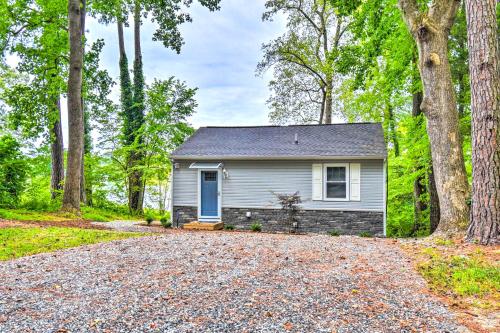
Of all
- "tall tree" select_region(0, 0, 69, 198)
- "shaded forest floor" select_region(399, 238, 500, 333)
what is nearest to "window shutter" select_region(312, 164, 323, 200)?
"shaded forest floor" select_region(399, 238, 500, 333)

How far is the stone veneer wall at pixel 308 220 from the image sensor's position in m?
10.6

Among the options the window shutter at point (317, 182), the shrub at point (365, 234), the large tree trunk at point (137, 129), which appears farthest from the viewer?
the large tree trunk at point (137, 129)

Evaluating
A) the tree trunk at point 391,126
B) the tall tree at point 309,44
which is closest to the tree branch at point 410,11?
the tree trunk at point 391,126

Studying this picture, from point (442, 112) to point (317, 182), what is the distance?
178 inches

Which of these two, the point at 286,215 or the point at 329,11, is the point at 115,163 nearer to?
the point at 286,215

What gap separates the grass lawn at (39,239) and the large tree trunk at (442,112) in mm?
6286

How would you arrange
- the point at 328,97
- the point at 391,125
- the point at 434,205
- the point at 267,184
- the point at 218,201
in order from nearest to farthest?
the point at 434,205
the point at 267,184
the point at 218,201
the point at 391,125
the point at 328,97

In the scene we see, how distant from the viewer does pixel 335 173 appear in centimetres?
1109

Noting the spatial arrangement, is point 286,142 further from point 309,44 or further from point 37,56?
point 37,56

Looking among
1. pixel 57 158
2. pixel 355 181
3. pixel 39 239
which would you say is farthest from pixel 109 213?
pixel 355 181

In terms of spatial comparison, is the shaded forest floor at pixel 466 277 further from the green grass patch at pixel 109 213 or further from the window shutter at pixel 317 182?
the green grass patch at pixel 109 213

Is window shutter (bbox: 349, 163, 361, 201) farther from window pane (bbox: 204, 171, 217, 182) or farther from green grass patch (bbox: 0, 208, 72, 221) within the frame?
green grass patch (bbox: 0, 208, 72, 221)

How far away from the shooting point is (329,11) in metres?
18.2

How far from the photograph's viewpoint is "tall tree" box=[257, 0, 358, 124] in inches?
704
